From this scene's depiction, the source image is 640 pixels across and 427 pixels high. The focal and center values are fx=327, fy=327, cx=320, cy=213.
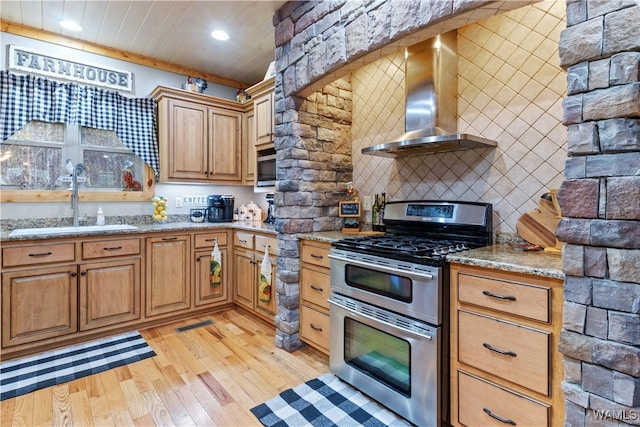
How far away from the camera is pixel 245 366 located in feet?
7.46

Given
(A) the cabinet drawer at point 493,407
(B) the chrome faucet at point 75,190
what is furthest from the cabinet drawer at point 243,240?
(A) the cabinet drawer at point 493,407

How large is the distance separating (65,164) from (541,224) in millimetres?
3794

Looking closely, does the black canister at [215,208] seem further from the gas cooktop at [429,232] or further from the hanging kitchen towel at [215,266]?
the gas cooktop at [429,232]

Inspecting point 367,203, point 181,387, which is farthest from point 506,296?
point 181,387

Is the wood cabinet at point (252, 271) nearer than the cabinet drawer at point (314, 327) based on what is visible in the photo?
No

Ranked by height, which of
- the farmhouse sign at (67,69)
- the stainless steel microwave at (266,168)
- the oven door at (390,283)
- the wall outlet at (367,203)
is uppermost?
the farmhouse sign at (67,69)

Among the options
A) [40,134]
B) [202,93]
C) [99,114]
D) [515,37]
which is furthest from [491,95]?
[40,134]

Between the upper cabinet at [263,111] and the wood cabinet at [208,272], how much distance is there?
1.02 meters

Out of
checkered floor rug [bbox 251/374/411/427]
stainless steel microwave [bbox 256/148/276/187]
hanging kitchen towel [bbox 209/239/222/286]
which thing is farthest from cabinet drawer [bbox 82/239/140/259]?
checkered floor rug [bbox 251/374/411/427]

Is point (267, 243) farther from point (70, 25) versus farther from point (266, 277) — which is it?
point (70, 25)

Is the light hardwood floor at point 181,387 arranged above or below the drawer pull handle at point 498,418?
below

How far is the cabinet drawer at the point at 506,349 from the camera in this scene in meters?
1.28

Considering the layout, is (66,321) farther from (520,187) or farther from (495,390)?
(520,187)

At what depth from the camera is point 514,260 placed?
1.41m
